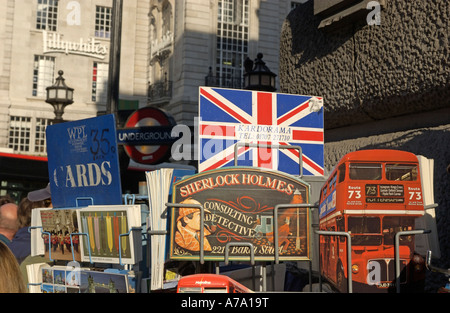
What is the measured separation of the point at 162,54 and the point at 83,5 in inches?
294

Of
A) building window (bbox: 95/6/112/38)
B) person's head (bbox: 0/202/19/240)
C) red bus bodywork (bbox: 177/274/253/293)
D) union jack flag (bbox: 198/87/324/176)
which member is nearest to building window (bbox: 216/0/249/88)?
building window (bbox: 95/6/112/38)

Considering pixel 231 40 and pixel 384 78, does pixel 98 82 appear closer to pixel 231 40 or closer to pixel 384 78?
pixel 231 40

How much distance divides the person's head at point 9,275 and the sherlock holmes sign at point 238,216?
0.78 meters

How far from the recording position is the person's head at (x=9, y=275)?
109 inches

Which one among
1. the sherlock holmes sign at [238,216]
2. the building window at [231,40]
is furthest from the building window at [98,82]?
the sherlock holmes sign at [238,216]

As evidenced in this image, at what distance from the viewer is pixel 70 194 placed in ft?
12.1

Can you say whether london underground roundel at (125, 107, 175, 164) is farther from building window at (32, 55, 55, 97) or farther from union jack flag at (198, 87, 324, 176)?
building window at (32, 55, 55, 97)

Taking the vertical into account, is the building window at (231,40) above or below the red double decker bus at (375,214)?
above

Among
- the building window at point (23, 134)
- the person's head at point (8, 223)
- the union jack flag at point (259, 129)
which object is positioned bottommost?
the person's head at point (8, 223)

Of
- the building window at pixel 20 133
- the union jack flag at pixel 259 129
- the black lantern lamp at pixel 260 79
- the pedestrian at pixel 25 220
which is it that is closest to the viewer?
the union jack flag at pixel 259 129

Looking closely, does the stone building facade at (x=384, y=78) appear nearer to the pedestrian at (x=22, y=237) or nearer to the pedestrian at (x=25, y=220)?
the pedestrian at (x=25, y=220)

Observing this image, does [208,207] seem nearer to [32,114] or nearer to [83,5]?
[32,114]

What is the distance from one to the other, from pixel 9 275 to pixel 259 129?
1567 mm
